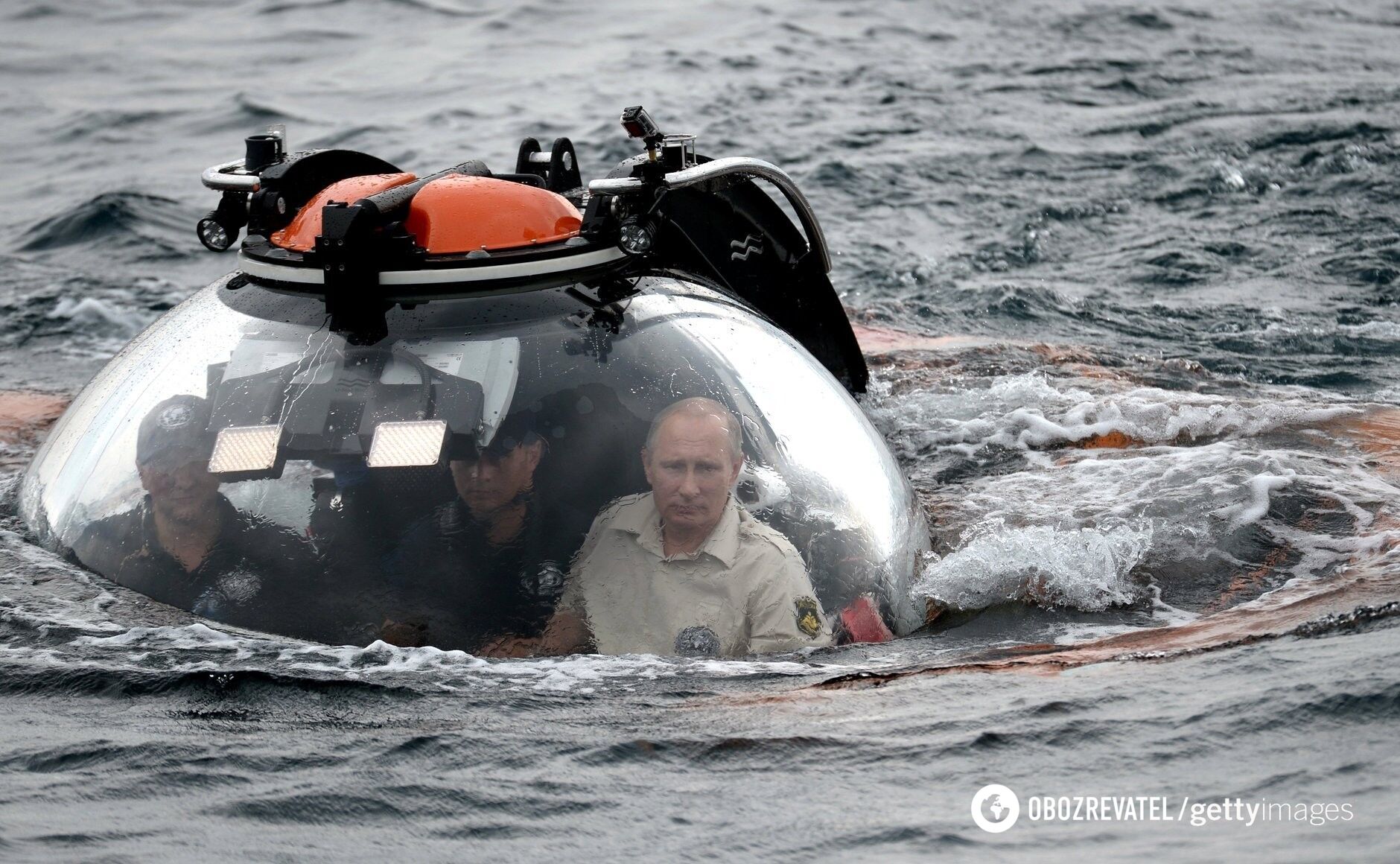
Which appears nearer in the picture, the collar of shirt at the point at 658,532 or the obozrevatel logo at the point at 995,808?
the obozrevatel logo at the point at 995,808

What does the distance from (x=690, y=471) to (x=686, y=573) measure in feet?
0.72

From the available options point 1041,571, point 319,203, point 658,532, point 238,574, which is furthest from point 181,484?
point 1041,571

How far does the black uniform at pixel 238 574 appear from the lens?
3297 mm

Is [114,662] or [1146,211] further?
[1146,211]

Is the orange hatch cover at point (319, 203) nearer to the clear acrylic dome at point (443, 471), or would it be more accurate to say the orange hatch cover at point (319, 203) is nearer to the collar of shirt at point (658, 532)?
the clear acrylic dome at point (443, 471)

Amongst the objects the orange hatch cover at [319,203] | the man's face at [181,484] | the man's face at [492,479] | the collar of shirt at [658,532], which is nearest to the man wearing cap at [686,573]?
the collar of shirt at [658,532]

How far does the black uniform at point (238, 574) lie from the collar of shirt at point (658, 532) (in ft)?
2.16

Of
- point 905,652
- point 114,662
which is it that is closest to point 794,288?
point 905,652

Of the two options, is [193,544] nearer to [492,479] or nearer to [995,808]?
A: [492,479]

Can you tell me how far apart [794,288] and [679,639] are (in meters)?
1.76

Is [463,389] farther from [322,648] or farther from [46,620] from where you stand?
[46,620]

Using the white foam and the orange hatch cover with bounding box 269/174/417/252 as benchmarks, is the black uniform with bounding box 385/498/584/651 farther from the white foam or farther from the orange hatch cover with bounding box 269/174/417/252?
the white foam

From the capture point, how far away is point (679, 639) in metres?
3.29

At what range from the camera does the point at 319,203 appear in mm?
3738
